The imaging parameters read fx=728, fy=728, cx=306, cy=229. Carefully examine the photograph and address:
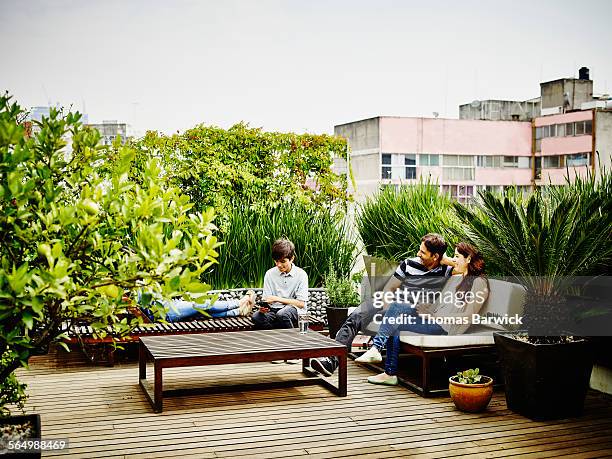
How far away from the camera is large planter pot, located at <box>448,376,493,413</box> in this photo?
4949mm

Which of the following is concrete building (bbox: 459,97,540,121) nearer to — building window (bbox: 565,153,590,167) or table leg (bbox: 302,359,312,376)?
building window (bbox: 565,153,590,167)

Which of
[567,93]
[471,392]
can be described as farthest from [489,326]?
[567,93]

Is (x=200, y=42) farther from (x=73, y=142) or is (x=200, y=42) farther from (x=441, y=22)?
(x=73, y=142)

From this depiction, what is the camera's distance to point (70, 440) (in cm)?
441

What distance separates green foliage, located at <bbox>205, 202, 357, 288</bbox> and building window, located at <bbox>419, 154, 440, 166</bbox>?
4.82 metres

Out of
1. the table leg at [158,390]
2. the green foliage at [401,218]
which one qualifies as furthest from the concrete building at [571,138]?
the table leg at [158,390]

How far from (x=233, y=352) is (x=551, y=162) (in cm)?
959

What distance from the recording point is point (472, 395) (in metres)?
4.96

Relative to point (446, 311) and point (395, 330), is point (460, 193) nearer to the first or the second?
point (446, 311)

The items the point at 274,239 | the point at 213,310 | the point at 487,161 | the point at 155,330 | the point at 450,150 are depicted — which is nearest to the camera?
the point at 155,330

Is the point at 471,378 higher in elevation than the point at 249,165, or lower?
lower

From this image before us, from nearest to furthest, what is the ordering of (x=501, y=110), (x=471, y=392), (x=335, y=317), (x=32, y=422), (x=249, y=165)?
(x=32, y=422)
(x=471, y=392)
(x=335, y=317)
(x=249, y=165)
(x=501, y=110)

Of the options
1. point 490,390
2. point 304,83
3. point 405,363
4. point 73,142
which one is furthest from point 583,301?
point 304,83

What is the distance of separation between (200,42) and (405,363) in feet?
19.5
